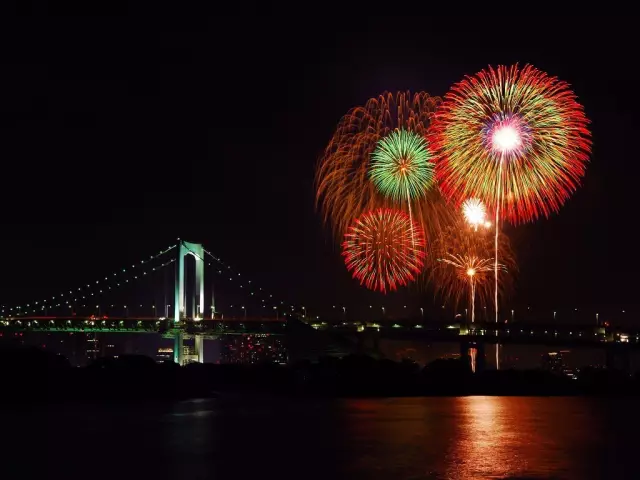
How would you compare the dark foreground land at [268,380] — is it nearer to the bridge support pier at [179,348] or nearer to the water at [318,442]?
the water at [318,442]

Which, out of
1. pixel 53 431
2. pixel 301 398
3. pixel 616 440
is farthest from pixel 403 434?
pixel 301 398

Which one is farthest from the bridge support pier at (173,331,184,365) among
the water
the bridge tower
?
the water

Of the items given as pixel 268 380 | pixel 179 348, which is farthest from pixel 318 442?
pixel 179 348

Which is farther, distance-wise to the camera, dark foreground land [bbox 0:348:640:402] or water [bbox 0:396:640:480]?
dark foreground land [bbox 0:348:640:402]

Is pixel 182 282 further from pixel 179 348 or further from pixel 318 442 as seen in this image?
pixel 318 442

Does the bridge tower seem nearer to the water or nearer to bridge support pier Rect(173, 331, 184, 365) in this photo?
bridge support pier Rect(173, 331, 184, 365)

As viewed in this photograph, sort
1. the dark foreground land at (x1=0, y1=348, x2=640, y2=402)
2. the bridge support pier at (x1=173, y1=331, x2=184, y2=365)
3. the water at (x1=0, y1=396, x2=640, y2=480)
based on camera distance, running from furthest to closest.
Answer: the bridge support pier at (x1=173, y1=331, x2=184, y2=365)
the dark foreground land at (x1=0, y1=348, x2=640, y2=402)
the water at (x1=0, y1=396, x2=640, y2=480)
